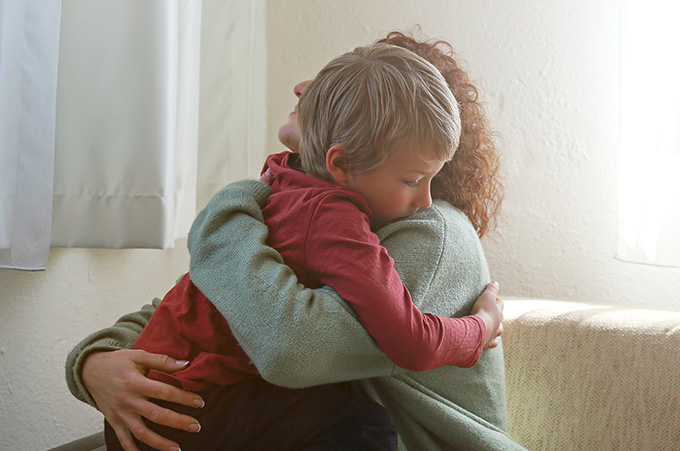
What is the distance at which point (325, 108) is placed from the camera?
2.92ft

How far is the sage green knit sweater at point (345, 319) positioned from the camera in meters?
0.79

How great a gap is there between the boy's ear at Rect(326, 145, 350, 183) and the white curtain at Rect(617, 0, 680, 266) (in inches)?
31.3

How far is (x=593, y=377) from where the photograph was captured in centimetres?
117

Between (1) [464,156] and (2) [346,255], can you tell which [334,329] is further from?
(1) [464,156]

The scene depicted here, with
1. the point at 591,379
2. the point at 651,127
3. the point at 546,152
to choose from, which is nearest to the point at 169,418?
the point at 591,379

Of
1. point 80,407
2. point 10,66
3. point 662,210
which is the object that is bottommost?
point 80,407

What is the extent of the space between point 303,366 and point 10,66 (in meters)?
0.74

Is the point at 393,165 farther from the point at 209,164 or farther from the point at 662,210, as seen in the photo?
the point at 209,164

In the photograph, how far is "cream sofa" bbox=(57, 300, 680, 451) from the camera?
43.4 inches

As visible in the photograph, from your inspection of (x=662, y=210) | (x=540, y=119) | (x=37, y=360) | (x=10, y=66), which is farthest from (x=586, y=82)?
(x=37, y=360)

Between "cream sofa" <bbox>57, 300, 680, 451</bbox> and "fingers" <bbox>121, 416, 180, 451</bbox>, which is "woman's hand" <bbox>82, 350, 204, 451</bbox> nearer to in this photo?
"fingers" <bbox>121, 416, 180, 451</bbox>

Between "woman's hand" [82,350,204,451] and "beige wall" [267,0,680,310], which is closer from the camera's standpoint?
"woman's hand" [82,350,204,451]

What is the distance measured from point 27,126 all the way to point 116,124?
196 millimetres

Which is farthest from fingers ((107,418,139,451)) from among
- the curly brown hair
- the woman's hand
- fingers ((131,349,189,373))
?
the curly brown hair
